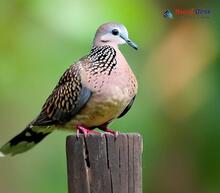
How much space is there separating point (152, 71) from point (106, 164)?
341 centimetres

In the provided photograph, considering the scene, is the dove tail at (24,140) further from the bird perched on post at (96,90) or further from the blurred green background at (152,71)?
the blurred green background at (152,71)

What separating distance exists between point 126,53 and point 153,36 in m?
0.27

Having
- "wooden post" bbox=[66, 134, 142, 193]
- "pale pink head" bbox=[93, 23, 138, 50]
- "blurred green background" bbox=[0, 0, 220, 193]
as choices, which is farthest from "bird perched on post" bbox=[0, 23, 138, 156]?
"blurred green background" bbox=[0, 0, 220, 193]

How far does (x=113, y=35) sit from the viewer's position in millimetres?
6410

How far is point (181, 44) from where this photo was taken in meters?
8.53

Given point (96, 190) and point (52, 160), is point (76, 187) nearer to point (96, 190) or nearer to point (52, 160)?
point (96, 190)

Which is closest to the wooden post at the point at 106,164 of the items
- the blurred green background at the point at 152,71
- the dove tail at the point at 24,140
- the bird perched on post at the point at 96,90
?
the bird perched on post at the point at 96,90

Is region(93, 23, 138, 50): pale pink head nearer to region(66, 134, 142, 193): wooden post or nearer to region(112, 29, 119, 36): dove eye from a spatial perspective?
region(112, 29, 119, 36): dove eye

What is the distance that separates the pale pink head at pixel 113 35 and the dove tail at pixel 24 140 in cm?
72

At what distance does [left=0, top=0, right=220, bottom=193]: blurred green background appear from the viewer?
8.06m

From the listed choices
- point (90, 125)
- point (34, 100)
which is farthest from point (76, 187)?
point (34, 100)

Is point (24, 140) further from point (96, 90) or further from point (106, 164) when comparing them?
point (106, 164)

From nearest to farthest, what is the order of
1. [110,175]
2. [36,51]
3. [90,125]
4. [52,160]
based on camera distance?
[110,175]
[90,125]
[36,51]
[52,160]

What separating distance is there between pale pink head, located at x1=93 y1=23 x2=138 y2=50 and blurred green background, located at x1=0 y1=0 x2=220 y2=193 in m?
1.40
